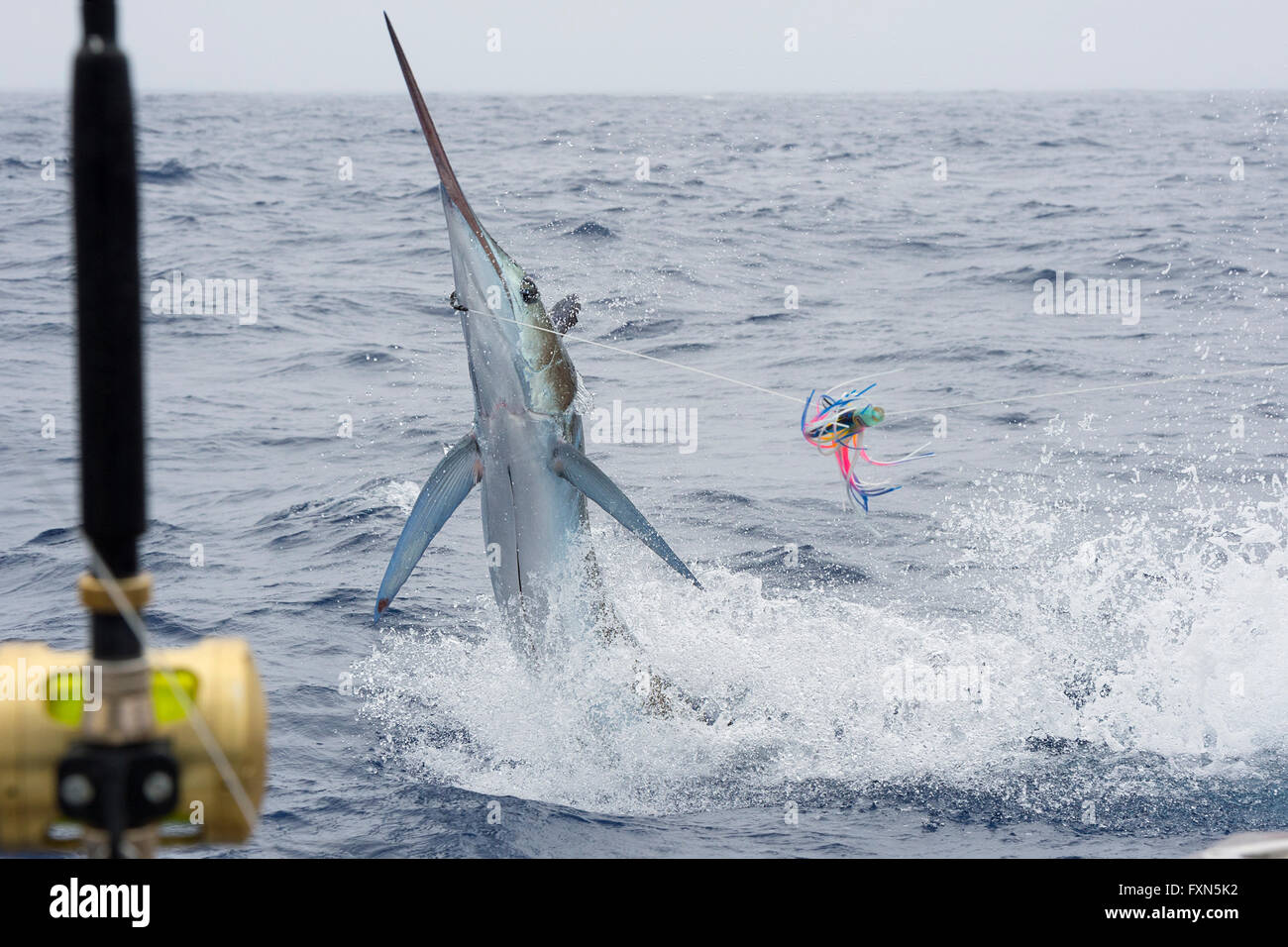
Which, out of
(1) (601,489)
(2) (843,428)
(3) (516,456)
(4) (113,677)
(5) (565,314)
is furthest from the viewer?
(5) (565,314)

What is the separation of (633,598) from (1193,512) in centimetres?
502

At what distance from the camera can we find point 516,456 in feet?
20.9

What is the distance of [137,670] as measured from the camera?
1.93 m

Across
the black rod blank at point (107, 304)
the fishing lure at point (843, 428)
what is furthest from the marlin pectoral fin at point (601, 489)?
the black rod blank at point (107, 304)

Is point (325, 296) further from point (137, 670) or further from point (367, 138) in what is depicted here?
point (367, 138)

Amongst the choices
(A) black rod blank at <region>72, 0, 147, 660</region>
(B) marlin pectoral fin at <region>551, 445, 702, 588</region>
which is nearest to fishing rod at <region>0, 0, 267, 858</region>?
(A) black rod blank at <region>72, 0, 147, 660</region>

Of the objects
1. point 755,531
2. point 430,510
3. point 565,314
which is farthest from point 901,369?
point 430,510

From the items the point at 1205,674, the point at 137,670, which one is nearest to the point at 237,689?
the point at 137,670

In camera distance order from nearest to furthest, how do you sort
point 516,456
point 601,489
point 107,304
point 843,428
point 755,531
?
point 107,304
point 843,428
point 601,489
point 516,456
point 755,531

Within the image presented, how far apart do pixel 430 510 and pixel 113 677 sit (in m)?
4.37

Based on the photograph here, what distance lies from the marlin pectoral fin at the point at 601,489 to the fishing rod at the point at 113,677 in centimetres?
409

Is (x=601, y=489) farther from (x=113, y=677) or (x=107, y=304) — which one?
(x=107, y=304)

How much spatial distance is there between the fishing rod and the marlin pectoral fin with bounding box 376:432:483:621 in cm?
417

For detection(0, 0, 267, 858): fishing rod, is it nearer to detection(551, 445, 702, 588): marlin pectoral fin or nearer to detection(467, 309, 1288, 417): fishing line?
detection(551, 445, 702, 588): marlin pectoral fin
